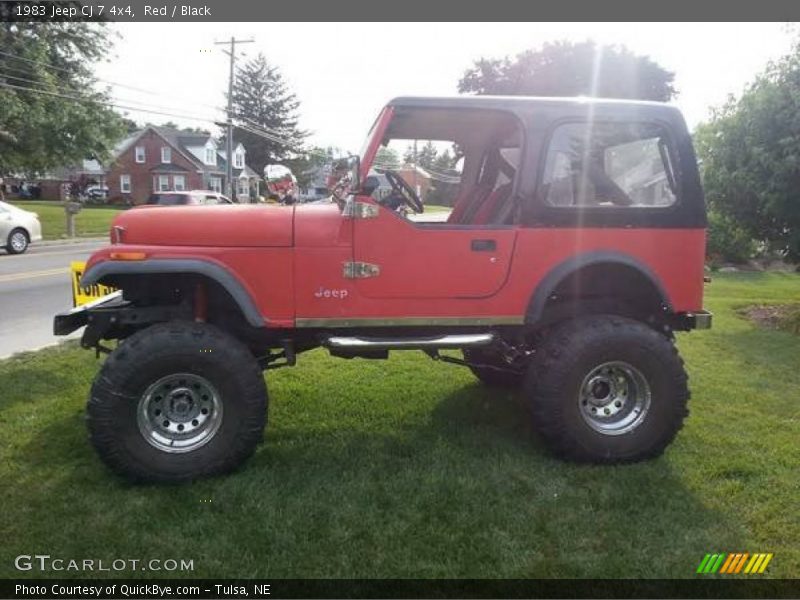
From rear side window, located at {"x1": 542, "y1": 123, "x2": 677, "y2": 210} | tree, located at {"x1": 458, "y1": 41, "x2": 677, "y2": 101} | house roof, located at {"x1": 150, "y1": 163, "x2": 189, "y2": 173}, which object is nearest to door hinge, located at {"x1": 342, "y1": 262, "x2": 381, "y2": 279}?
rear side window, located at {"x1": 542, "y1": 123, "x2": 677, "y2": 210}

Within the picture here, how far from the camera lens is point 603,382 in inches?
165

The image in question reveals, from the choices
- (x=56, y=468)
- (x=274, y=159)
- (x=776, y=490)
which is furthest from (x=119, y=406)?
(x=274, y=159)

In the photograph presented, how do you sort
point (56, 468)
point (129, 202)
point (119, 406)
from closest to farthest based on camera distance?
1. point (119, 406)
2. point (56, 468)
3. point (129, 202)

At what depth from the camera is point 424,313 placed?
3.97 metres

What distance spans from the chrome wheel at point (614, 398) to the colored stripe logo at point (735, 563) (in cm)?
107

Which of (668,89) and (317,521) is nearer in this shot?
(317,521)

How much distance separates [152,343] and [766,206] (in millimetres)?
8833

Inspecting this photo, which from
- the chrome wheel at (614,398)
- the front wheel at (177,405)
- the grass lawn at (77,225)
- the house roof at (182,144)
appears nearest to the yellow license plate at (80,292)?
the front wheel at (177,405)

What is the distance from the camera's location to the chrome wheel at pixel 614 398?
4086mm

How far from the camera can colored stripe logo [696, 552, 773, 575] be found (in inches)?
118

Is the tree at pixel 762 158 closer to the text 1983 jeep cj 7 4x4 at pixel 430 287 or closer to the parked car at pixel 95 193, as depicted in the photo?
the text 1983 jeep cj 7 4x4 at pixel 430 287

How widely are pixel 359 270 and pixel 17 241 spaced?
15942 millimetres

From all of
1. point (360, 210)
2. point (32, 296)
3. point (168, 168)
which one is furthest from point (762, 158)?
point (168, 168)

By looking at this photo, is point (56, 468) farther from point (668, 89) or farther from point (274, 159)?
point (274, 159)
